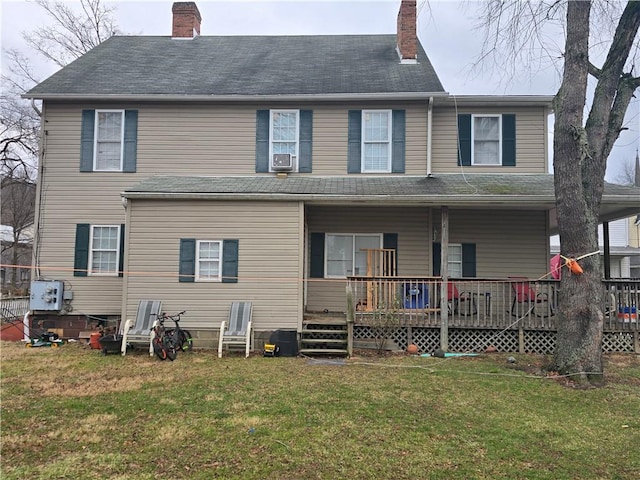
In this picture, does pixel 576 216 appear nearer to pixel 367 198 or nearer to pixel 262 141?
pixel 367 198

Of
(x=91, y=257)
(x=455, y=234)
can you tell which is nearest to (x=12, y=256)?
(x=91, y=257)

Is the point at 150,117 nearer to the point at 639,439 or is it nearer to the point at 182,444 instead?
the point at 182,444

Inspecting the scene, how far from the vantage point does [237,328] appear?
30.3 ft

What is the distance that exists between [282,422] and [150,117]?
9.29m

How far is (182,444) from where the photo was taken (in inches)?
178

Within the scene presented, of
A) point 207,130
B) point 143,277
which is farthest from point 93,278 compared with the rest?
point 207,130

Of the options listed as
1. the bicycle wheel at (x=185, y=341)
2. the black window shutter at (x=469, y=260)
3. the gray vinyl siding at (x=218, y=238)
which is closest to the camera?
the bicycle wheel at (x=185, y=341)

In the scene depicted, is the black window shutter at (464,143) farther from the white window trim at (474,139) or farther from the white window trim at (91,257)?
the white window trim at (91,257)

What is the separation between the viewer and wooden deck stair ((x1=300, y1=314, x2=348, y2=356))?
9.09 m

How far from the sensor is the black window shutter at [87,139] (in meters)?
11.3

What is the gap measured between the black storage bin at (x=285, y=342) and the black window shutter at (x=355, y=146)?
4582 mm

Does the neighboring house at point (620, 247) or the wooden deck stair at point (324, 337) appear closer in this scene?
the wooden deck stair at point (324, 337)

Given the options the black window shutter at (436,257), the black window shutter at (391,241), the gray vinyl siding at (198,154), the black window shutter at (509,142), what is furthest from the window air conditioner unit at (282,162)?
the black window shutter at (509,142)

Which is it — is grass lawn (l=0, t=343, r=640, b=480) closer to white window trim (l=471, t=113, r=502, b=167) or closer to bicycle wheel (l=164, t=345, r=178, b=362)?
bicycle wheel (l=164, t=345, r=178, b=362)
